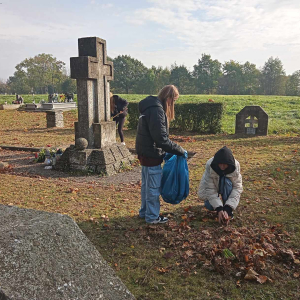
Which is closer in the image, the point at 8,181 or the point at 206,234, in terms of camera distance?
the point at 206,234

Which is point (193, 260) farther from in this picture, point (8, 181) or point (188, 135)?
point (188, 135)

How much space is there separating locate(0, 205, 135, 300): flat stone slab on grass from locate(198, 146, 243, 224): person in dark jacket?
2.72 meters

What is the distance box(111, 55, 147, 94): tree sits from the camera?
75750mm

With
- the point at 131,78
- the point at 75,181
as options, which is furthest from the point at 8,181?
the point at 131,78

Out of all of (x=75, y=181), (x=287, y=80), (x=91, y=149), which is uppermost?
(x=287, y=80)

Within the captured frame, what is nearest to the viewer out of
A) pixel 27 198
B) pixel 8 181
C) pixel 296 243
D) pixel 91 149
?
pixel 296 243

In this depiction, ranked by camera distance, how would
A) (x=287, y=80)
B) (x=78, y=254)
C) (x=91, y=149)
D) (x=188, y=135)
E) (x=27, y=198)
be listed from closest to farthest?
(x=78, y=254), (x=27, y=198), (x=91, y=149), (x=188, y=135), (x=287, y=80)

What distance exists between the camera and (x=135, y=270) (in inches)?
127

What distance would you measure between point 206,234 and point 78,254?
255 centimetres

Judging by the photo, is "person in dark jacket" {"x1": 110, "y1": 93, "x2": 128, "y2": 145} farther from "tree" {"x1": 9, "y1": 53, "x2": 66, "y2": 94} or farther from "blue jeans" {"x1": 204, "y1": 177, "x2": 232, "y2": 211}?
"tree" {"x1": 9, "y1": 53, "x2": 66, "y2": 94}

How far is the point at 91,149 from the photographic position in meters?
7.81

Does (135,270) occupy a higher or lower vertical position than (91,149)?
lower

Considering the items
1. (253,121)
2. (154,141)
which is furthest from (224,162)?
(253,121)

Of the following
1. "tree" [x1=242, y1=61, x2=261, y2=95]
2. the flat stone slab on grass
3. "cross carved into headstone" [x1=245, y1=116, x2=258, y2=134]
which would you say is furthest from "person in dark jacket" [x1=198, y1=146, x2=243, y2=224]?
"tree" [x1=242, y1=61, x2=261, y2=95]
